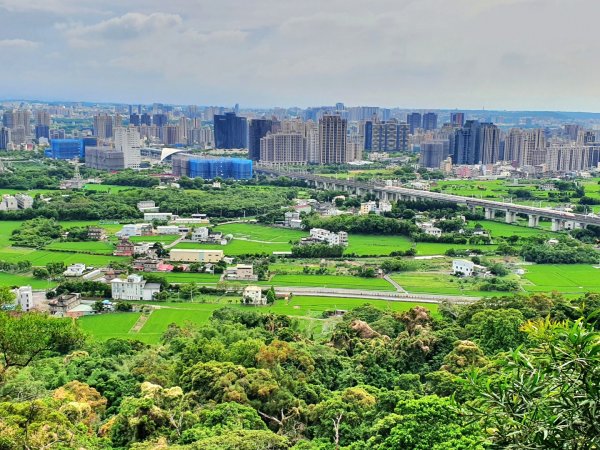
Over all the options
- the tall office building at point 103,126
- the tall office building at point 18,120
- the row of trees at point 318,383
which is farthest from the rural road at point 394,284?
the tall office building at point 18,120

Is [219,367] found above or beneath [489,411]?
beneath

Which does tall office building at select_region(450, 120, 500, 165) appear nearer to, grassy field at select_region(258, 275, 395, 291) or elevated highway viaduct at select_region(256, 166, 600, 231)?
elevated highway viaduct at select_region(256, 166, 600, 231)

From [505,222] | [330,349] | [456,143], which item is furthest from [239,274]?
[456,143]

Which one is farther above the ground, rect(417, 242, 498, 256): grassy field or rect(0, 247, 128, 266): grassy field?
rect(417, 242, 498, 256): grassy field

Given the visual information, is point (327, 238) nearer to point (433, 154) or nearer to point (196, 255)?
point (196, 255)

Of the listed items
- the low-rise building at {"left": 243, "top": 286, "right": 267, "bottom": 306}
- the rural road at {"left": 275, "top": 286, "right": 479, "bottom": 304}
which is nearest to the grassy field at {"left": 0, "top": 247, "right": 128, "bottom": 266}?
the low-rise building at {"left": 243, "top": 286, "right": 267, "bottom": 306}

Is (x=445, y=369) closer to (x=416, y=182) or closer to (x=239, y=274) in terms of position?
(x=239, y=274)

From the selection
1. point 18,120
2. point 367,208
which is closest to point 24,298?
point 367,208
